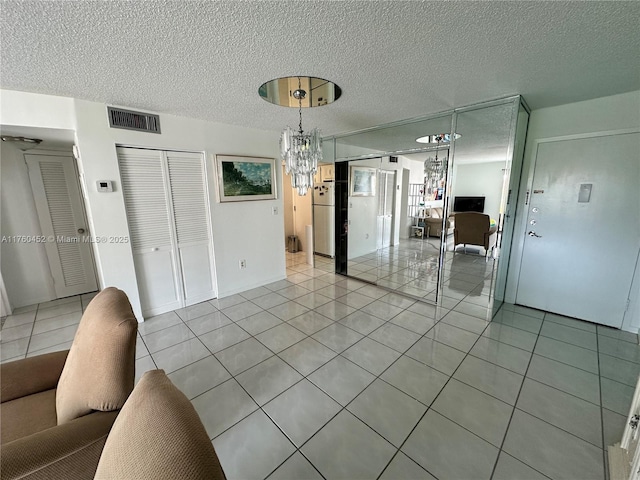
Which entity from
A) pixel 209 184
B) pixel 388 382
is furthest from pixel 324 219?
pixel 388 382

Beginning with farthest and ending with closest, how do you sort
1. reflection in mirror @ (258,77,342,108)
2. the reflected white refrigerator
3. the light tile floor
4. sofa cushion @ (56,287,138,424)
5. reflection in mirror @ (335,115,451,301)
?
the reflected white refrigerator → reflection in mirror @ (335,115,451,301) → reflection in mirror @ (258,77,342,108) → the light tile floor → sofa cushion @ (56,287,138,424)

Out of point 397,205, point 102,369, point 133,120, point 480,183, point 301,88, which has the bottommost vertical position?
point 102,369

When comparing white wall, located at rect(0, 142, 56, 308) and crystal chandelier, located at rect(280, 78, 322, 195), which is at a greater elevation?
crystal chandelier, located at rect(280, 78, 322, 195)

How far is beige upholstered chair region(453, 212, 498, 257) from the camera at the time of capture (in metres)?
3.43

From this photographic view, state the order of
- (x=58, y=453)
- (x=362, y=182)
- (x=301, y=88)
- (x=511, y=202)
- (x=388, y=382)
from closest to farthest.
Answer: (x=58, y=453)
(x=388, y=382)
(x=301, y=88)
(x=511, y=202)
(x=362, y=182)

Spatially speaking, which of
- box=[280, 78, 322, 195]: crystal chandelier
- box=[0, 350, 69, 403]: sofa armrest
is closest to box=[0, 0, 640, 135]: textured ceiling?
box=[280, 78, 322, 195]: crystal chandelier

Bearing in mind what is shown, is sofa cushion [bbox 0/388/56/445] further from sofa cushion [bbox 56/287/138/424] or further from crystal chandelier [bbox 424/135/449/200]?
crystal chandelier [bbox 424/135/449/200]

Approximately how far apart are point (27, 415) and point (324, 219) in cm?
471

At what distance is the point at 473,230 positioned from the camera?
3.78m

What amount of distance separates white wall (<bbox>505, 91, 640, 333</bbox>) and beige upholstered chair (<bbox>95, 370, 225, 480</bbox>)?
3725mm

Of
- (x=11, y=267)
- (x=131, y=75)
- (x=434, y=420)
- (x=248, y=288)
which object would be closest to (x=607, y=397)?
(x=434, y=420)

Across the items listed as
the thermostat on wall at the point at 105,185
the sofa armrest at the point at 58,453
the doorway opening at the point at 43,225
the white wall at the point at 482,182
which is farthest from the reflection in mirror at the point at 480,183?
the doorway opening at the point at 43,225

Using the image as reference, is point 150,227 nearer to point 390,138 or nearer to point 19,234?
point 19,234

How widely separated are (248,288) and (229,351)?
4.99 feet
